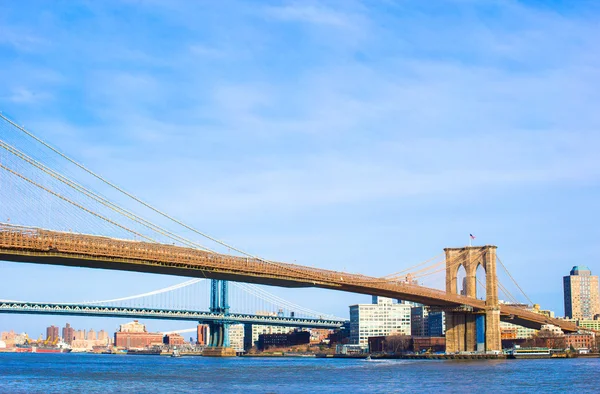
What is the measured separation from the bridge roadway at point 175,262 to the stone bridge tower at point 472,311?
342 cm

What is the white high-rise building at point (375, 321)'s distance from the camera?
14325cm

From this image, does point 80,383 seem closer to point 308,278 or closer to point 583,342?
point 308,278

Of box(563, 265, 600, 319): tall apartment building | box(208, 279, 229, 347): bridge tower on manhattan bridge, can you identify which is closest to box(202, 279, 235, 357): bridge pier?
box(208, 279, 229, 347): bridge tower on manhattan bridge

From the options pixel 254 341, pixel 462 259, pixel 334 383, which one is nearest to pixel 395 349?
pixel 462 259

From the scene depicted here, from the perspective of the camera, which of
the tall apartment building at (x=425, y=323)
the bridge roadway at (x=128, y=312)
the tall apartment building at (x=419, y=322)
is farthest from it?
the tall apartment building at (x=419, y=322)

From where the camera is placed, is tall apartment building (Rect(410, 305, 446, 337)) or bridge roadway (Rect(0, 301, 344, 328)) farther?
tall apartment building (Rect(410, 305, 446, 337))

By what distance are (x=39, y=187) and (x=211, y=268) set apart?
35.3ft

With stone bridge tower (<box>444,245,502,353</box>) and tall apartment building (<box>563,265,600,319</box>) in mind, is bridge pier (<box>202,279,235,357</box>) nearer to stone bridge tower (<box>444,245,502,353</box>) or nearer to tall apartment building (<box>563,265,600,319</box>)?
stone bridge tower (<box>444,245,502,353</box>)

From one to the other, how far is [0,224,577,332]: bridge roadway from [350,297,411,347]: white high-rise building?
8349 cm

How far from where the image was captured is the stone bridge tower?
2483 inches

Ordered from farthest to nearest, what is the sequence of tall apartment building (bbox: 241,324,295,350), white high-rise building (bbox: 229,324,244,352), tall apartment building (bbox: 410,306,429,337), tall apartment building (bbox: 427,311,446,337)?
white high-rise building (bbox: 229,324,244,352)
tall apartment building (bbox: 241,324,295,350)
tall apartment building (bbox: 410,306,429,337)
tall apartment building (bbox: 427,311,446,337)

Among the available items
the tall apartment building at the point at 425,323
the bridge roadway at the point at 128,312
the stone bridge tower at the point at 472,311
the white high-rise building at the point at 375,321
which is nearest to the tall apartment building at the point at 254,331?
the white high-rise building at the point at 375,321

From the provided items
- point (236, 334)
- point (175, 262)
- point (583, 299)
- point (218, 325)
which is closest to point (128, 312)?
point (218, 325)

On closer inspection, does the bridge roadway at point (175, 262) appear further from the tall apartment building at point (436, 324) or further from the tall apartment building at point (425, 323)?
the tall apartment building at point (425, 323)
